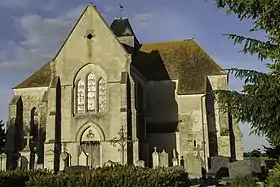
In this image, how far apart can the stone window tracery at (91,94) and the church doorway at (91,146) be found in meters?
1.64

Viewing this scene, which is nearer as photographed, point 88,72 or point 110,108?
point 110,108

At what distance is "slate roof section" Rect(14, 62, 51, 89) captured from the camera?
35.9m

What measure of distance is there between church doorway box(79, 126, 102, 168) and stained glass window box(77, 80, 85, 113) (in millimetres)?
1754

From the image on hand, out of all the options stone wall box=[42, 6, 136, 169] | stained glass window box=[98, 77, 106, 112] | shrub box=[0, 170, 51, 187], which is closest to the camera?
shrub box=[0, 170, 51, 187]

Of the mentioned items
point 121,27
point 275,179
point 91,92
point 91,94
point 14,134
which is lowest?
point 275,179

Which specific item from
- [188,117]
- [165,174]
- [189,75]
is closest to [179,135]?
[188,117]

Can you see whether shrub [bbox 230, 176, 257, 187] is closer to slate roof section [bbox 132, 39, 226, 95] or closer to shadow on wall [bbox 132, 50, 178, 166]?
shadow on wall [bbox 132, 50, 178, 166]

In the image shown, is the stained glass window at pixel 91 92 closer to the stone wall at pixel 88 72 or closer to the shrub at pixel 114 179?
the stone wall at pixel 88 72

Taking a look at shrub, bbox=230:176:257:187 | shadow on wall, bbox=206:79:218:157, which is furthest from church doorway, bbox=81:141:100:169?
shrub, bbox=230:176:257:187

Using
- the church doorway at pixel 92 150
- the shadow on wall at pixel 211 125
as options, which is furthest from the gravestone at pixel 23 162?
the shadow on wall at pixel 211 125

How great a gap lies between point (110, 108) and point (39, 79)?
10.4 meters

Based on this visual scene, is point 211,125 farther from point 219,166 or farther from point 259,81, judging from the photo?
point 259,81

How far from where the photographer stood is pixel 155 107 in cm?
3509

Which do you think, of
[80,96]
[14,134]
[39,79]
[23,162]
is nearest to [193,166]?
[80,96]
